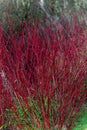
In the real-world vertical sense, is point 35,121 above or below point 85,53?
below

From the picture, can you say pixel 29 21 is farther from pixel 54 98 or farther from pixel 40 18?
pixel 54 98

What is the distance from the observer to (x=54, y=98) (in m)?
3.94

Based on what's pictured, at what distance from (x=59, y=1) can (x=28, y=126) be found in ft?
9.86

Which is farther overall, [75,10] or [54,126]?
[75,10]

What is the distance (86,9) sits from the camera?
263 inches

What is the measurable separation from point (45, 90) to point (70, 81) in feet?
2.30

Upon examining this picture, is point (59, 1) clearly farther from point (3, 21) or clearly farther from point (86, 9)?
point (3, 21)

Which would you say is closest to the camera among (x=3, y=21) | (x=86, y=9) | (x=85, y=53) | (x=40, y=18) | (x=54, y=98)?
(x=54, y=98)

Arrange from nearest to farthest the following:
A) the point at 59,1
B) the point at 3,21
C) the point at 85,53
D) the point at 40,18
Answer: the point at 85,53 → the point at 3,21 → the point at 40,18 → the point at 59,1

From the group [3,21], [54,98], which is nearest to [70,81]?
[54,98]

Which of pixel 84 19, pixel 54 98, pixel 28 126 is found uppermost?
pixel 84 19

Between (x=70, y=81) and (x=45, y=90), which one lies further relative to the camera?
(x=70, y=81)

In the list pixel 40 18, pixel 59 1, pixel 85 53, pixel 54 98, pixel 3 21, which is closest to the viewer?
pixel 54 98

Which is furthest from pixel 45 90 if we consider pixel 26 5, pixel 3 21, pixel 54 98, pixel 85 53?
pixel 26 5
